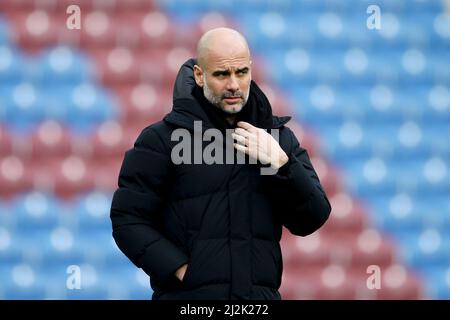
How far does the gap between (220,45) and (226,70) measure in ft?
0.17

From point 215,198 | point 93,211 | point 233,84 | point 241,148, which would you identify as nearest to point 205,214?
point 215,198

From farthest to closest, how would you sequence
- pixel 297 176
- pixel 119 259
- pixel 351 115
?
pixel 351 115 < pixel 119 259 < pixel 297 176

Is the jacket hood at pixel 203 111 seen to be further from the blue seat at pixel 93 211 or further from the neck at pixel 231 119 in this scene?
the blue seat at pixel 93 211

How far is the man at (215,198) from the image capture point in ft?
6.48

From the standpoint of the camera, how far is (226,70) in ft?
6.54

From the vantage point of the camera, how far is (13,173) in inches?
149

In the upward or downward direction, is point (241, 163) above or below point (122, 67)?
below

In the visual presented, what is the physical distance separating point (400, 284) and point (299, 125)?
691 mm

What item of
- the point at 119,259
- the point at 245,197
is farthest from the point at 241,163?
the point at 119,259

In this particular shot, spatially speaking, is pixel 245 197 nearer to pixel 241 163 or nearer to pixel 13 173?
Answer: pixel 241 163

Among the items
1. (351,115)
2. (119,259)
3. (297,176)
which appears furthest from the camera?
(351,115)

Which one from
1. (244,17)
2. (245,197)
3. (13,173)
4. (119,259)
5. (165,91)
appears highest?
(244,17)

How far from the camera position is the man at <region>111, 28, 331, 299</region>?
1977 mm

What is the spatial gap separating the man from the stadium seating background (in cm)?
174
